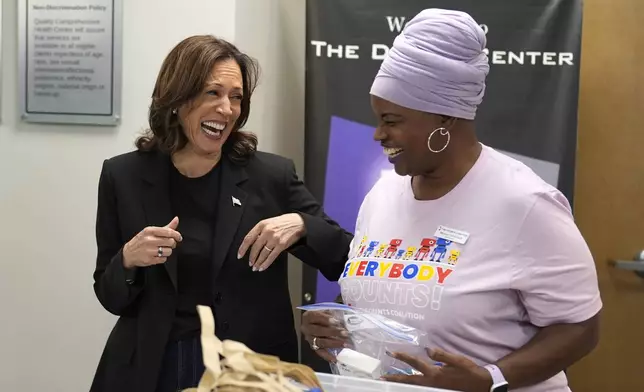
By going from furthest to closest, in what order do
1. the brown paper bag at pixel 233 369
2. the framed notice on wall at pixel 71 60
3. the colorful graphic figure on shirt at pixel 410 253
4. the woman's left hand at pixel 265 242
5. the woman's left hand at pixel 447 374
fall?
the framed notice on wall at pixel 71 60
the woman's left hand at pixel 265 242
the colorful graphic figure on shirt at pixel 410 253
the woman's left hand at pixel 447 374
the brown paper bag at pixel 233 369

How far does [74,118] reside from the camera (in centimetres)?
223

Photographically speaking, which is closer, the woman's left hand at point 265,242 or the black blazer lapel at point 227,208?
the woman's left hand at point 265,242

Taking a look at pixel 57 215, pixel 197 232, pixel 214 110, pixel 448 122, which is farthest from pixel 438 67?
pixel 57 215

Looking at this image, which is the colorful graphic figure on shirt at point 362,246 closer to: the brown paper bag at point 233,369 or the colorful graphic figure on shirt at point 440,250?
the colorful graphic figure on shirt at point 440,250

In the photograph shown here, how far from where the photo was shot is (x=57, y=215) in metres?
2.29

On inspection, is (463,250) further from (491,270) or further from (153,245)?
(153,245)

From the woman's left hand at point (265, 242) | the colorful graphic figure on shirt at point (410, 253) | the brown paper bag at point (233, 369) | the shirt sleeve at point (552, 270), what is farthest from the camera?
the woman's left hand at point (265, 242)

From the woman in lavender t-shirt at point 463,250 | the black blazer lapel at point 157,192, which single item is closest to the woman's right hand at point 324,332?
the woman in lavender t-shirt at point 463,250

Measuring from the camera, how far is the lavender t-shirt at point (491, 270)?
108cm

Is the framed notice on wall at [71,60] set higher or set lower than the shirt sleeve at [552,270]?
higher

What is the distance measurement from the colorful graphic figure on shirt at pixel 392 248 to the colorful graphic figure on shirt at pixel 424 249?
0.05m

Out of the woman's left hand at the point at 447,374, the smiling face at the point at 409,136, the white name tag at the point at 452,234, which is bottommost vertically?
the woman's left hand at the point at 447,374

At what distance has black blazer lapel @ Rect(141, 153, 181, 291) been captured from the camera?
5.24 ft

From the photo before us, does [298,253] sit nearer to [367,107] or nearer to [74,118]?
[367,107]
